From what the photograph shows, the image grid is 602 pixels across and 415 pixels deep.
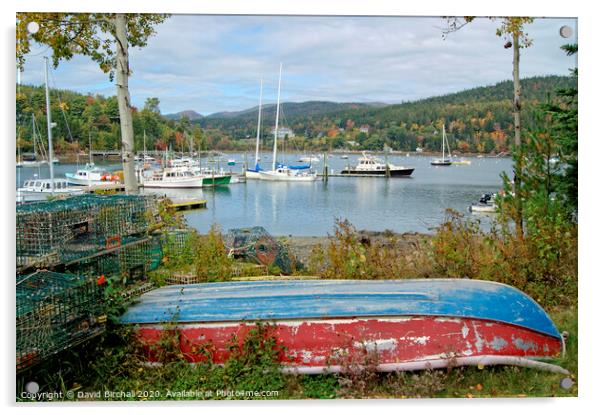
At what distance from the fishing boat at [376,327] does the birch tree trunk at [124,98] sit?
1789 millimetres

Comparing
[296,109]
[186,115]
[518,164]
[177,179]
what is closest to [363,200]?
[296,109]

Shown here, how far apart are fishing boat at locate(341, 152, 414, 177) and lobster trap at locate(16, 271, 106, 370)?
3901mm

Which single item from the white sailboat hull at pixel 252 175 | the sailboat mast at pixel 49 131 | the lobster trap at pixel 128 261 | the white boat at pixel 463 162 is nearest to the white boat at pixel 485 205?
the white boat at pixel 463 162

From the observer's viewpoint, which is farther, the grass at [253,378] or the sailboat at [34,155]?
the sailboat at [34,155]

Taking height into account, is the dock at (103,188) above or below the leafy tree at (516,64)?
below

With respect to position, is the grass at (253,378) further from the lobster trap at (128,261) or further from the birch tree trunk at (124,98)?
the birch tree trunk at (124,98)

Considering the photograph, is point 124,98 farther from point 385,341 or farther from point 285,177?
point 285,177

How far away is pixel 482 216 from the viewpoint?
6.64 metres

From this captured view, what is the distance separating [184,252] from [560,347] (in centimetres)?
365

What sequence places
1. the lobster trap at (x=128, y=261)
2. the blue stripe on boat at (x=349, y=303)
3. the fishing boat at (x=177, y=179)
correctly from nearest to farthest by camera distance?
the blue stripe on boat at (x=349, y=303) < the lobster trap at (x=128, y=261) < the fishing boat at (x=177, y=179)

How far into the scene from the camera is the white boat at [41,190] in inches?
195

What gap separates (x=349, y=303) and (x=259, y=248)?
8.73 feet

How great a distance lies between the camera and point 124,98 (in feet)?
18.7

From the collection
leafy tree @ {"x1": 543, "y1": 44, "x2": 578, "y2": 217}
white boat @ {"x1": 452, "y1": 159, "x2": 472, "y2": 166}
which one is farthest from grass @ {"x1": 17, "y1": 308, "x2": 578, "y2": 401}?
white boat @ {"x1": 452, "y1": 159, "x2": 472, "y2": 166}
